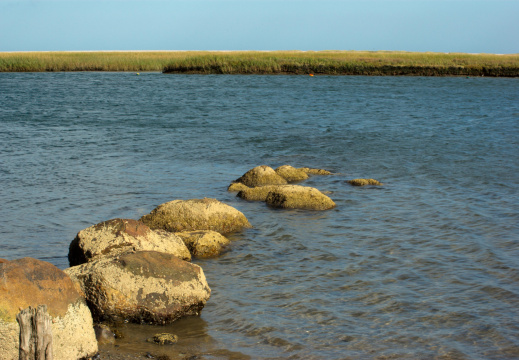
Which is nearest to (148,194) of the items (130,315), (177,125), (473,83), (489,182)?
(130,315)

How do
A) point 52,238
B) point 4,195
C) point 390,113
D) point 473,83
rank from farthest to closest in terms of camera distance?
point 473,83
point 390,113
point 4,195
point 52,238

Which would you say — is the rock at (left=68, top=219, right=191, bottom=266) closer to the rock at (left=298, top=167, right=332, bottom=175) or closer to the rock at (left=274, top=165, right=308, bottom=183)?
the rock at (left=274, top=165, right=308, bottom=183)

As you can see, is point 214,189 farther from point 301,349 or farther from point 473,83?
point 473,83

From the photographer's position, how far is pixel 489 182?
13.3 m

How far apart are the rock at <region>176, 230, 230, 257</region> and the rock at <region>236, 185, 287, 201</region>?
301 cm

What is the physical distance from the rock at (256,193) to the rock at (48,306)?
21.3 ft

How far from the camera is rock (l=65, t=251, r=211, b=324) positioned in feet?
19.4

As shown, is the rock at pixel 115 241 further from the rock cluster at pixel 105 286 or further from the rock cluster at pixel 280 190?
the rock cluster at pixel 280 190

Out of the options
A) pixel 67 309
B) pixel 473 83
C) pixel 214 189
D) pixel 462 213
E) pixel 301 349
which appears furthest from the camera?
pixel 473 83

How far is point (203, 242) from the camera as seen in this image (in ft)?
27.1

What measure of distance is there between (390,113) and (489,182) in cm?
1399

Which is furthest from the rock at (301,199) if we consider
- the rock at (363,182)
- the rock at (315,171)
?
the rock at (315,171)

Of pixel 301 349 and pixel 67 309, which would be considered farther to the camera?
pixel 301 349

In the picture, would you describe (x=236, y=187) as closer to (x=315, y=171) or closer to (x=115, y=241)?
(x=315, y=171)
